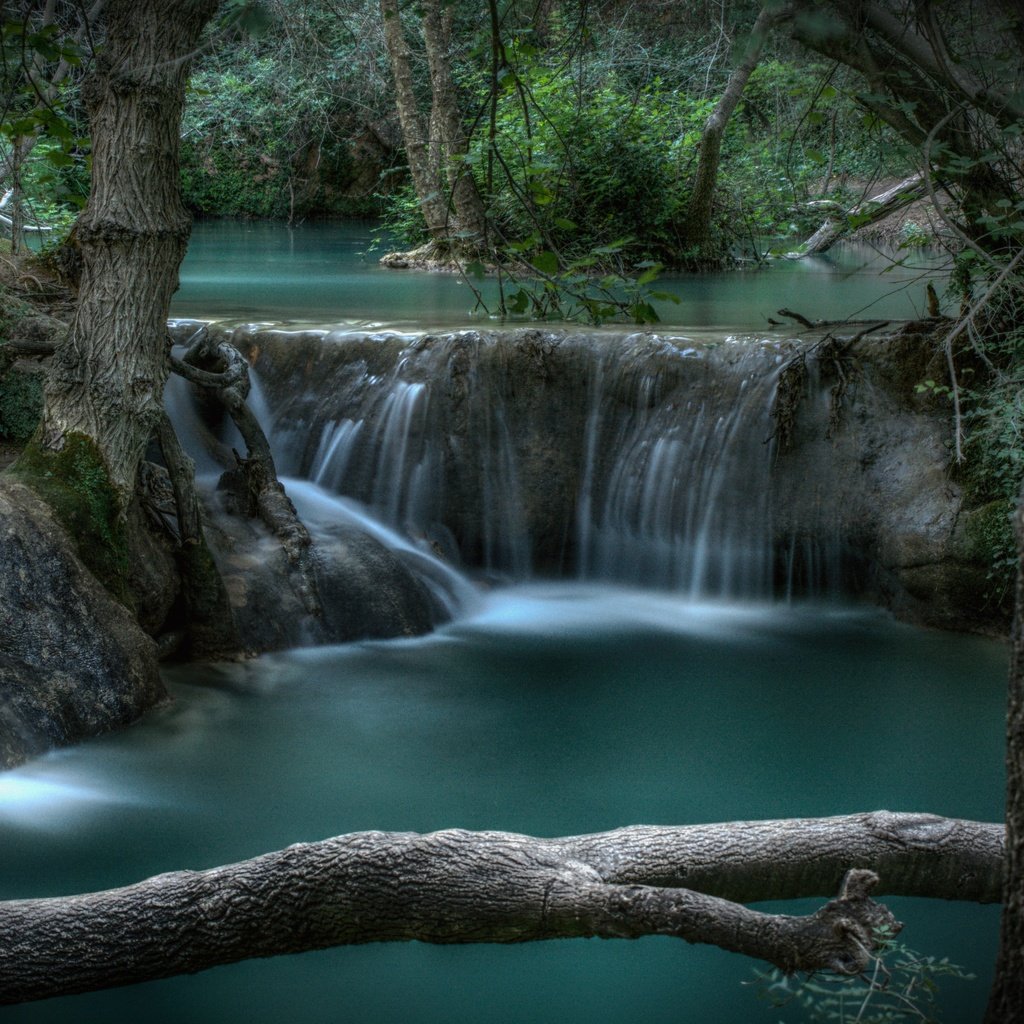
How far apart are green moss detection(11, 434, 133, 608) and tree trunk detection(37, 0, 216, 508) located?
0.14 ft

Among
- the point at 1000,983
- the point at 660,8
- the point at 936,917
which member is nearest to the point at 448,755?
the point at 936,917

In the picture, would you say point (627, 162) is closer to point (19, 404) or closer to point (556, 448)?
point (556, 448)

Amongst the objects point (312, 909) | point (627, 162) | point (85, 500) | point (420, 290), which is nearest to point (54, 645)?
point (85, 500)

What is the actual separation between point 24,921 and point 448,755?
299 cm

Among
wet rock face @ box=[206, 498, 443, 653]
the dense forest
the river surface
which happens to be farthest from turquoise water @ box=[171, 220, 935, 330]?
the river surface

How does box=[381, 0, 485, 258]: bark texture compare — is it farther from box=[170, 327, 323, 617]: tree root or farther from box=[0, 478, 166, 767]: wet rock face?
box=[0, 478, 166, 767]: wet rock face

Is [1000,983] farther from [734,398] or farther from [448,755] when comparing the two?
[734,398]

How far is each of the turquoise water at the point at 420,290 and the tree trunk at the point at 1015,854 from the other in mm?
5312

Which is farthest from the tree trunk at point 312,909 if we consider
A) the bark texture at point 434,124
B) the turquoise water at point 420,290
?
the bark texture at point 434,124

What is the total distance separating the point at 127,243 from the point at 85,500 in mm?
1260

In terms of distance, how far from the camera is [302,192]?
29.8 meters

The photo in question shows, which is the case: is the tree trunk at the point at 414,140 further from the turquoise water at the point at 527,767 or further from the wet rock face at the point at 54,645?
the wet rock face at the point at 54,645

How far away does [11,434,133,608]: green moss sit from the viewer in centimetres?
607

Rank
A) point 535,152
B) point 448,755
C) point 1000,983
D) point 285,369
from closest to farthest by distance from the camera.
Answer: point 1000,983, point 448,755, point 285,369, point 535,152
